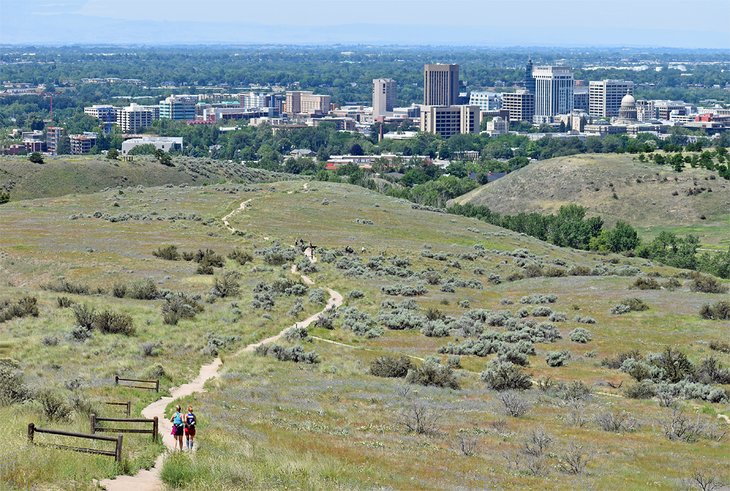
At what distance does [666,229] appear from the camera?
530ft

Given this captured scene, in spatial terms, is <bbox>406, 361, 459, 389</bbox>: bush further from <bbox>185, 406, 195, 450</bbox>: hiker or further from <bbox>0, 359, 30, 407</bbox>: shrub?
<bbox>185, 406, 195, 450</bbox>: hiker

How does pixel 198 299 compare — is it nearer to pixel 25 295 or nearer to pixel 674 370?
pixel 25 295

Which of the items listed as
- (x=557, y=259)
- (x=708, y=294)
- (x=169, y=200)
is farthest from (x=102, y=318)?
(x=169, y=200)

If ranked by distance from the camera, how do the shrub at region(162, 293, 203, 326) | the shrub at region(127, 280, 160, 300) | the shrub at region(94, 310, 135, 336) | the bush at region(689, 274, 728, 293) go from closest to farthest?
the shrub at region(94, 310, 135, 336)
the shrub at region(162, 293, 203, 326)
the shrub at region(127, 280, 160, 300)
the bush at region(689, 274, 728, 293)

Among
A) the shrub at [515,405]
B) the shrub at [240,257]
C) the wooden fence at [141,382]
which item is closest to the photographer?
the shrub at [515,405]

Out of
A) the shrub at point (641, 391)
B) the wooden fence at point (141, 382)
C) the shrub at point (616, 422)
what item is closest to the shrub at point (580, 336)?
the shrub at point (641, 391)

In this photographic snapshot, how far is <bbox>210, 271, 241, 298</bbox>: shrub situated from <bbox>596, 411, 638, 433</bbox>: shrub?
29.0 meters

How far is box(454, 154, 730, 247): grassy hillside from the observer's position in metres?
166

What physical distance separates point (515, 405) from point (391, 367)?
863 centimetres

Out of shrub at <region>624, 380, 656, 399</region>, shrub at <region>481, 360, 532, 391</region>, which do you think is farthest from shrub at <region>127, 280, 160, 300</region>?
shrub at <region>624, 380, 656, 399</region>

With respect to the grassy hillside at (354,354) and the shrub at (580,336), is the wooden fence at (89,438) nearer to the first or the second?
the grassy hillside at (354,354)

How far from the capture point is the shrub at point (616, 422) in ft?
117

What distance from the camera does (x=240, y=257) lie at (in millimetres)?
76375

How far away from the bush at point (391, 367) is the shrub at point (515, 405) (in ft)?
22.7
